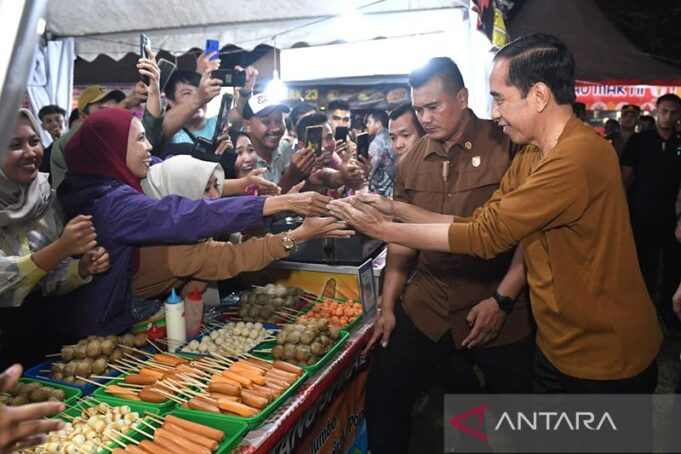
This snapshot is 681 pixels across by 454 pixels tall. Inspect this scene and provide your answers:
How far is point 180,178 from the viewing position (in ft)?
9.43

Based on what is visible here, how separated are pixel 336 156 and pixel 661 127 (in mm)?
3700

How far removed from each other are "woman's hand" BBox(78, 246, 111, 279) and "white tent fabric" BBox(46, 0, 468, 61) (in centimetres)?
424

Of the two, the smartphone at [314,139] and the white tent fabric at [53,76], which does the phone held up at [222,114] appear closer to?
the smartphone at [314,139]

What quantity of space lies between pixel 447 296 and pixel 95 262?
67.6 inches

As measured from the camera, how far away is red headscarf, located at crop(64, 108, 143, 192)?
2.49 m

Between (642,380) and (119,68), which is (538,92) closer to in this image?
(642,380)

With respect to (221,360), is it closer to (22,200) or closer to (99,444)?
(99,444)

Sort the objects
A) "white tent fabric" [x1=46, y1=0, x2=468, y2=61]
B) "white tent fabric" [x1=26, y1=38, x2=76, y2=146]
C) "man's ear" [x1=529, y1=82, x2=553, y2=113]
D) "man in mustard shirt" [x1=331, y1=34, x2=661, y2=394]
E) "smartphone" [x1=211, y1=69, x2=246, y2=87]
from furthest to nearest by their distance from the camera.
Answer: "white tent fabric" [x1=26, y1=38, x2=76, y2=146], "white tent fabric" [x1=46, y1=0, x2=468, y2=61], "smartphone" [x1=211, y1=69, x2=246, y2=87], "man's ear" [x1=529, y1=82, x2=553, y2=113], "man in mustard shirt" [x1=331, y1=34, x2=661, y2=394]

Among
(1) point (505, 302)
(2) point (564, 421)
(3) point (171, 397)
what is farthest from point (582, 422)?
(3) point (171, 397)

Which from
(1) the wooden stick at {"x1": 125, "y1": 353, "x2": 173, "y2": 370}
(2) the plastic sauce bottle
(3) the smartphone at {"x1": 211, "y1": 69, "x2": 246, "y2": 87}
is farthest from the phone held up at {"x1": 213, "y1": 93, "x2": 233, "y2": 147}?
(1) the wooden stick at {"x1": 125, "y1": 353, "x2": 173, "y2": 370}

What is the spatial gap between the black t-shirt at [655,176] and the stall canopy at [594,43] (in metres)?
1.35

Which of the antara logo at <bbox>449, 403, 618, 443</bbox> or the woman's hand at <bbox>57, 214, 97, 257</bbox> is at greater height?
the woman's hand at <bbox>57, 214, 97, 257</bbox>

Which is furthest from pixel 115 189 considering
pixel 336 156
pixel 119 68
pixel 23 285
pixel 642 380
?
pixel 119 68

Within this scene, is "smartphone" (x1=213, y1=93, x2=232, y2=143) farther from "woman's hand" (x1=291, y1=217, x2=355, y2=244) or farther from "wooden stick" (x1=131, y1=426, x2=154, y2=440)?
"wooden stick" (x1=131, y1=426, x2=154, y2=440)
